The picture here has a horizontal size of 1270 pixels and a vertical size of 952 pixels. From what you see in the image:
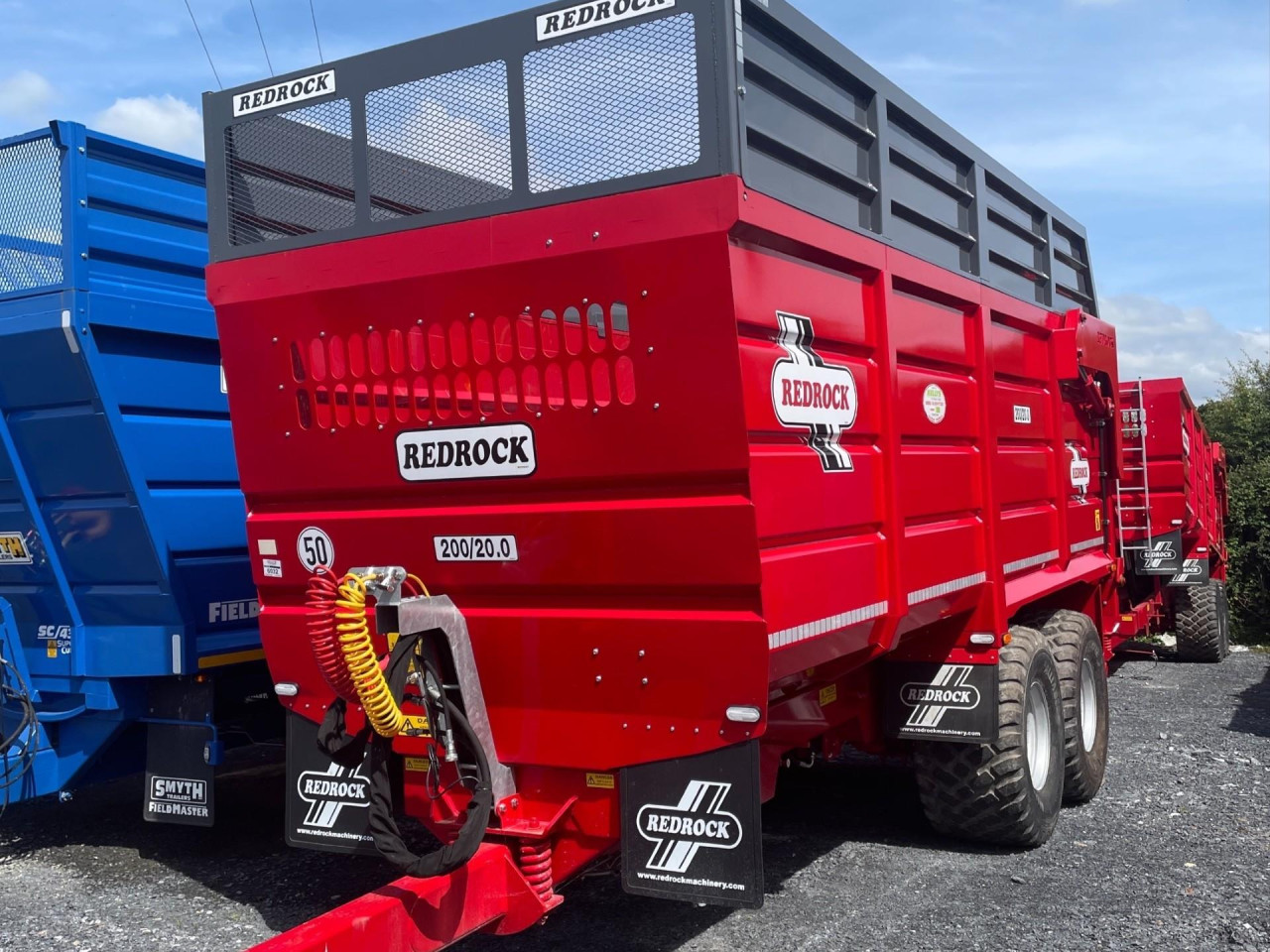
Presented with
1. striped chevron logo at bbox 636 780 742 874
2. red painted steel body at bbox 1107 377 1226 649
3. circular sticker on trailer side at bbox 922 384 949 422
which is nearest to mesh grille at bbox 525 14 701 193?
circular sticker on trailer side at bbox 922 384 949 422

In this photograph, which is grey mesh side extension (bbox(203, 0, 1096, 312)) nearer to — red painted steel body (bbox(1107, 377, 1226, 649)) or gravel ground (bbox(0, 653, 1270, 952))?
gravel ground (bbox(0, 653, 1270, 952))

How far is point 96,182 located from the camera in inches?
209

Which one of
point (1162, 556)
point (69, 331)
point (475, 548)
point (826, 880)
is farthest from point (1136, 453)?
point (69, 331)

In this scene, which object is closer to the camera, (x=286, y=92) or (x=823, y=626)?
(x=823, y=626)

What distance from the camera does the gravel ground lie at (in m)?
4.40

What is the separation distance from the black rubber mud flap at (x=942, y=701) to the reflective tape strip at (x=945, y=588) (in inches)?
14.0

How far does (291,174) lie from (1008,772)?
3572mm

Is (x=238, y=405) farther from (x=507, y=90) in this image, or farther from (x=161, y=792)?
(x=161, y=792)

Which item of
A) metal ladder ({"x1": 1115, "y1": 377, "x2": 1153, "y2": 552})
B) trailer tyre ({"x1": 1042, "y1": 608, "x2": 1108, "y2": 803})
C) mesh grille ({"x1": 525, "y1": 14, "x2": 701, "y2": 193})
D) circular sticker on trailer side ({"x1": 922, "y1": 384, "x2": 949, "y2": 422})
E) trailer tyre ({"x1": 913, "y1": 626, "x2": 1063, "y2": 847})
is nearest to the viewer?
mesh grille ({"x1": 525, "y1": 14, "x2": 701, "y2": 193})

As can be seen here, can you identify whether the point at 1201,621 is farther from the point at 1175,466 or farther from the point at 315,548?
the point at 315,548

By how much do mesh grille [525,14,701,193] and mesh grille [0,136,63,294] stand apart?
A: 2632 millimetres

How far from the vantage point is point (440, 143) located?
377 centimetres

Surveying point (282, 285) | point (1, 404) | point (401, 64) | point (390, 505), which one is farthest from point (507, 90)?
point (1, 404)

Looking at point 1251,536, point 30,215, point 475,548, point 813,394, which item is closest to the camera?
point 813,394
